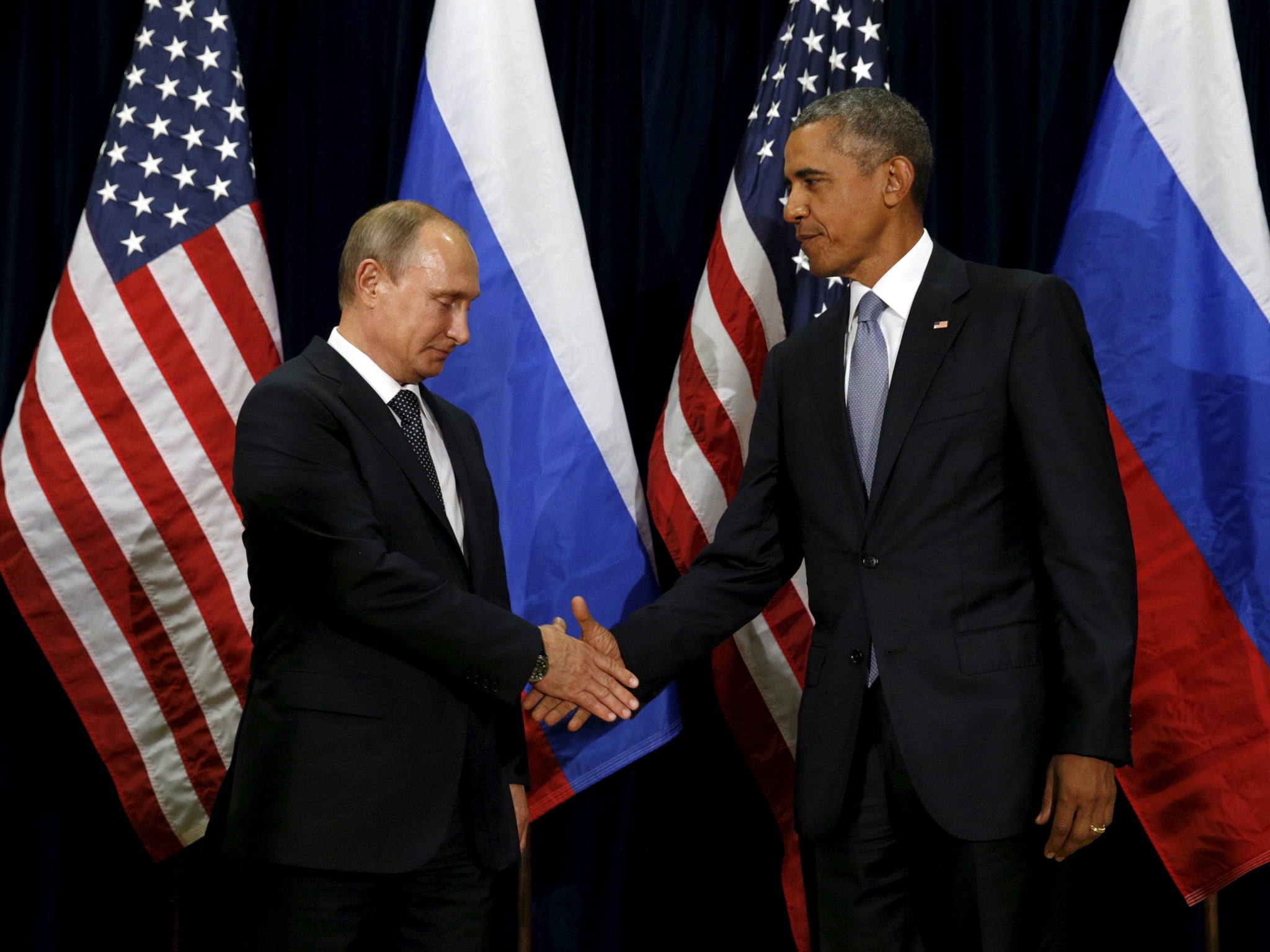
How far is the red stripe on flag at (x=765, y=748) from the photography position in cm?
262

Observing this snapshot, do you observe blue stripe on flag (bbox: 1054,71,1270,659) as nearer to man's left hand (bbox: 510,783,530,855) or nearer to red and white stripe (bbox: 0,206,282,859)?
man's left hand (bbox: 510,783,530,855)

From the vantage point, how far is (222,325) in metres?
2.63

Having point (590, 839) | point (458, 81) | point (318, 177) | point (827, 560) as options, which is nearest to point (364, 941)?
point (827, 560)

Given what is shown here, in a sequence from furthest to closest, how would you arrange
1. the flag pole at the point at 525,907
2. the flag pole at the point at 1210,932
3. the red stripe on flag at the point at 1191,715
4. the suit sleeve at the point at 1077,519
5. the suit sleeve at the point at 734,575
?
the flag pole at the point at 525,907 < the flag pole at the point at 1210,932 < the red stripe on flag at the point at 1191,715 < the suit sleeve at the point at 734,575 < the suit sleeve at the point at 1077,519

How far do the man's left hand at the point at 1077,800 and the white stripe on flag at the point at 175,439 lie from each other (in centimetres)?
171

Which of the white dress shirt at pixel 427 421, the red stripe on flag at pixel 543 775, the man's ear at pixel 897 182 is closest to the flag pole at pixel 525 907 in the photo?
the red stripe on flag at pixel 543 775

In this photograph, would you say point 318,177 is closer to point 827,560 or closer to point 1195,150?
point 827,560

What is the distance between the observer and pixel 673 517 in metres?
2.60

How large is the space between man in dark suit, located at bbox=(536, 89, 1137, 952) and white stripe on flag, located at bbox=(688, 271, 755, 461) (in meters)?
0.62

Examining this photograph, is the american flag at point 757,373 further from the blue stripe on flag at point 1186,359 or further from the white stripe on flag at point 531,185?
the blue stripe on flag at point 1186,359

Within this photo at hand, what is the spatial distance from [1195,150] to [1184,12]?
1.04 feet

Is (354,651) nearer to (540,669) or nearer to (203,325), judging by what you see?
(540,669)

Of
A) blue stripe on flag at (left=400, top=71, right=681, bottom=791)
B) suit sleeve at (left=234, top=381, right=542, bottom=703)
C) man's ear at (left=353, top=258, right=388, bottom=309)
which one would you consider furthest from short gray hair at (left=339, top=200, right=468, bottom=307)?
blue stripe on flag at (left=400, top=71, right=681, bottom=791)

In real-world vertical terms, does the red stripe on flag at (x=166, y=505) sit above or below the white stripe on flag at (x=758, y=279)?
below
